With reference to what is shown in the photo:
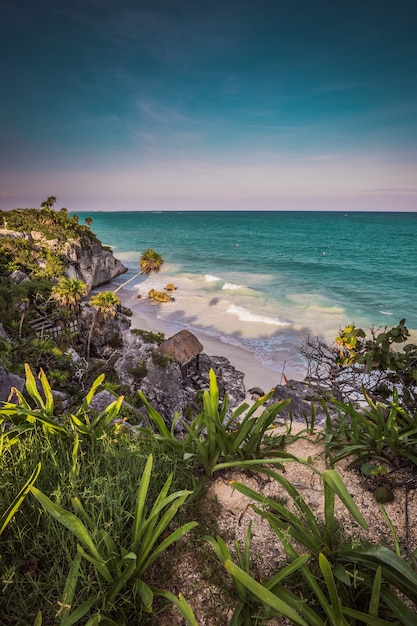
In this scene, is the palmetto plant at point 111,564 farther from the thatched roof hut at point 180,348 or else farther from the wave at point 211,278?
the wave at point 211,278

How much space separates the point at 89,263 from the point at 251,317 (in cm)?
2005

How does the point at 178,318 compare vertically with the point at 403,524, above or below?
below

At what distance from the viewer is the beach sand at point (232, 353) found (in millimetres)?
17203

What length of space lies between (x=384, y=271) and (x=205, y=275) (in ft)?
94.1

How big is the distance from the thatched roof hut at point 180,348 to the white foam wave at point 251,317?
12.4 meters

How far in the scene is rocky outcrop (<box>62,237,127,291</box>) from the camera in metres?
31.9

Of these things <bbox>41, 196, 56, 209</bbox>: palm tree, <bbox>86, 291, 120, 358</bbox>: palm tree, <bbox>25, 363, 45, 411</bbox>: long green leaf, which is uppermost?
<bbox>41, 196, 56, 209</bbox>: palm tree

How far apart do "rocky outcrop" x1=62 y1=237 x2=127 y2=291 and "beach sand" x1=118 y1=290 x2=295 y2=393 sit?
6850 mm

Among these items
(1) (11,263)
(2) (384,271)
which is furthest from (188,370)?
(2) (384,271)

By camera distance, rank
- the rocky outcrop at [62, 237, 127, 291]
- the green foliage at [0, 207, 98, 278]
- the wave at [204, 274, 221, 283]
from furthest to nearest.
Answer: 1. the wave at [204, 274, 221, 283]
2. the rocky outcrop at [62, 237, 127, 291]
3. the green foliage at [0, 207, 98, 278]

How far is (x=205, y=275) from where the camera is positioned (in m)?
47.6

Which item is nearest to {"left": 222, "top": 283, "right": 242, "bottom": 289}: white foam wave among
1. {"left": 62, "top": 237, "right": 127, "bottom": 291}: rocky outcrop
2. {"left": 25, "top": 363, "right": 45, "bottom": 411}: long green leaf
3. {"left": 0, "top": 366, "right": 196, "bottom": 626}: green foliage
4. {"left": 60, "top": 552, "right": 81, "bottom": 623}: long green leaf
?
{"left": 62, "top": 237, "right": 127, "bottom": 291}: rocky outcrop

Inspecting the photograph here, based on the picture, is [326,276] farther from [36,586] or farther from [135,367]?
[36,586]

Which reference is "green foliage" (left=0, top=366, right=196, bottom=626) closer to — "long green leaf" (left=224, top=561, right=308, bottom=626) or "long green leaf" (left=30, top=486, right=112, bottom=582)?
"long green leaf" (left=30, top=486, right=112, bottom=582)
